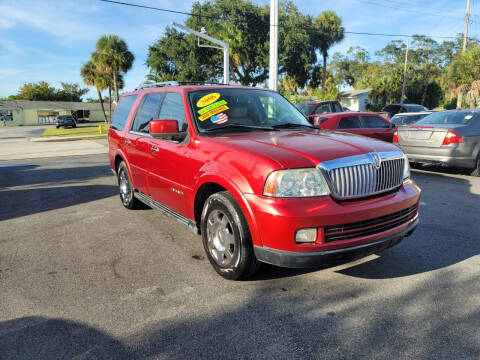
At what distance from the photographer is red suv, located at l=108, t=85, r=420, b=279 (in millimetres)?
2730

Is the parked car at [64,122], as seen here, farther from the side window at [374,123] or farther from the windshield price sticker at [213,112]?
the windshield price sticker at [213,112]

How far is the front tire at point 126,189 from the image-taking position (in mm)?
5582

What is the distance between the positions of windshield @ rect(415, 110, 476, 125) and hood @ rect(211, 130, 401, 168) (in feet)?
20.2

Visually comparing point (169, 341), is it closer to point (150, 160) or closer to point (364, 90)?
point (150, 160)

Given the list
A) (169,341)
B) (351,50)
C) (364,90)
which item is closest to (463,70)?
(364,90)

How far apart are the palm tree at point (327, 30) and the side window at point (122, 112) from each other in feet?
131

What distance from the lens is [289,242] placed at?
2713 mm

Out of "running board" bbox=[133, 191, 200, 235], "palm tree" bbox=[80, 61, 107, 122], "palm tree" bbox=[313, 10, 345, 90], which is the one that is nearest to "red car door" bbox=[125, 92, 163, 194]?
"running board" bbox=[133, 191, 200, 235]

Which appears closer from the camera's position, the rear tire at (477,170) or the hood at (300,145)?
the hood at (300,145)

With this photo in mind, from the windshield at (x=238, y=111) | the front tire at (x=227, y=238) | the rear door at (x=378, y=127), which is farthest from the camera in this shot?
the rear door at (x=378, y=127)

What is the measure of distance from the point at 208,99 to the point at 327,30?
43.4m

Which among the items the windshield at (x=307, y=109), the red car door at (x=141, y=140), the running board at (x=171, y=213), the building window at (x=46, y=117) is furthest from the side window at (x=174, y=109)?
the building window at (x=46, y=117)

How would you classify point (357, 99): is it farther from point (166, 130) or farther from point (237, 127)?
point (166, 130)

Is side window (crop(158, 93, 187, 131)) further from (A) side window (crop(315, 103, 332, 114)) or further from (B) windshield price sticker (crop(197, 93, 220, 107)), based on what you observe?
(A) side window (crop(315, 103, 332, 114))
